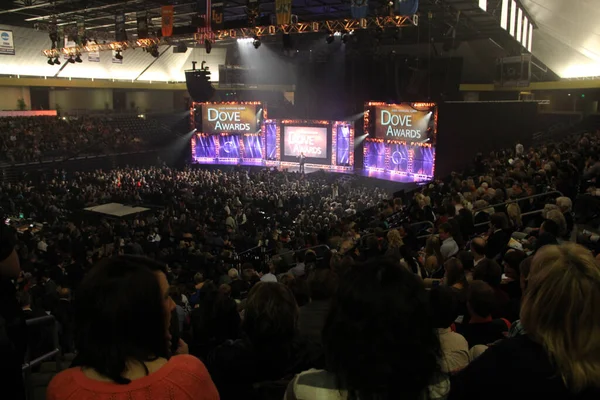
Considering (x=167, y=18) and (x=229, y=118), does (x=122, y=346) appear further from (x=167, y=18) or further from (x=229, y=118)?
(x=229, y=118)

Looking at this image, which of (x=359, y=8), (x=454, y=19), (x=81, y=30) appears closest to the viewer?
(x=359, y=8)

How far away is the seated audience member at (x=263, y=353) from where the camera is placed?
2.13m

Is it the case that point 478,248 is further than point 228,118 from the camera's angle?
No

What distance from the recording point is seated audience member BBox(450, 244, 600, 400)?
4.33ft

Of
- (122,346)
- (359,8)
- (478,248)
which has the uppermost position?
(359,8)

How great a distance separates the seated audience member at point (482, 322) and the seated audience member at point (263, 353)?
1.16 metres

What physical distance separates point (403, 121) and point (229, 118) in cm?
1134

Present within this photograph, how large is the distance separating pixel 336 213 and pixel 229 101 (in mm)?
16546

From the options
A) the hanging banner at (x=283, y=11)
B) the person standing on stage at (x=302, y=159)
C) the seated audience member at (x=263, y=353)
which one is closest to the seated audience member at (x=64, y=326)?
the seated audience member at (x=263, y=353)

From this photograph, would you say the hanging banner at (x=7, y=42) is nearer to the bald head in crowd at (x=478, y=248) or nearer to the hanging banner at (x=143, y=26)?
the hanging banner at (x=143, y=26)

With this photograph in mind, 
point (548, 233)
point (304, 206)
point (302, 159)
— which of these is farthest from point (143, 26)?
point (548, 233)

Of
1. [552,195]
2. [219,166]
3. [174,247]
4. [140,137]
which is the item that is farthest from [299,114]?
[552,195]

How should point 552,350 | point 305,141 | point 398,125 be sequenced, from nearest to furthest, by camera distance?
1. point 552,350
2. point 398,125
3. point 305,141

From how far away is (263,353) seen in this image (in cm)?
213
